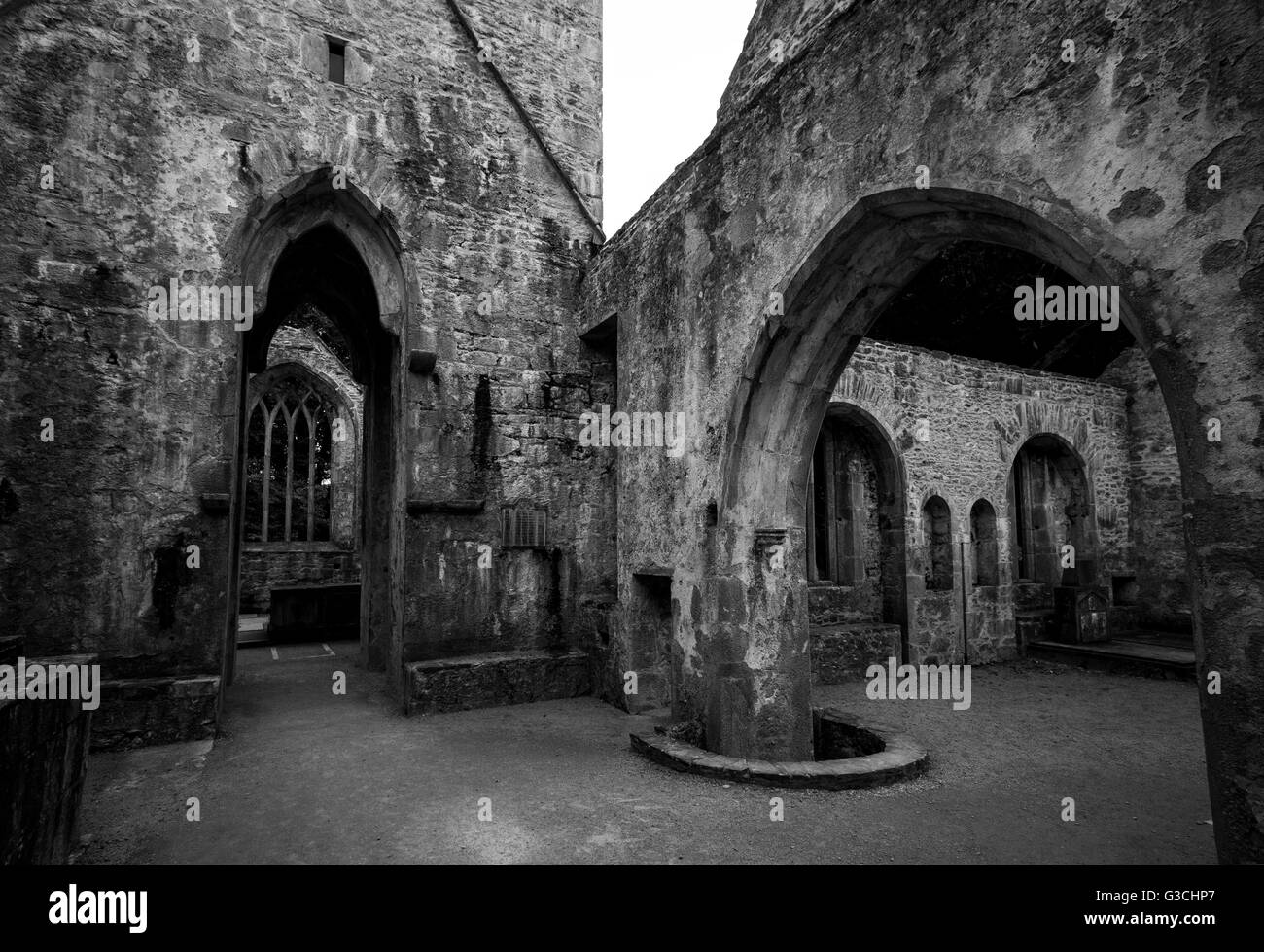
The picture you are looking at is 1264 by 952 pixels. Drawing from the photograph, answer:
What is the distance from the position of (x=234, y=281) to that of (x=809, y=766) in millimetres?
5912

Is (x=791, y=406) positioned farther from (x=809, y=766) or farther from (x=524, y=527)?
(x=524, y=527)

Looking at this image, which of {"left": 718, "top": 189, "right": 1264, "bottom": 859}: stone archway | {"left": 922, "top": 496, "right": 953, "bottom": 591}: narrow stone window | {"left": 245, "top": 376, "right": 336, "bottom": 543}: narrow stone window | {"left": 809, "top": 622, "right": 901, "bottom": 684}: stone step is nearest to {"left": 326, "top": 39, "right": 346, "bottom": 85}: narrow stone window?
{"left": 718, "top": 189, "right": 1264, "bottom": 859}: stone archway

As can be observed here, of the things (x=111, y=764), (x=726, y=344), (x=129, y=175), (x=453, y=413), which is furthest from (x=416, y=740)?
(x=129, y=175)

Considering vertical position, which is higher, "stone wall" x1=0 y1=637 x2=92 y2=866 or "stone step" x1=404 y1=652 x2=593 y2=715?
"stone wall" x1=0 y1=637 x2=92 y2=866

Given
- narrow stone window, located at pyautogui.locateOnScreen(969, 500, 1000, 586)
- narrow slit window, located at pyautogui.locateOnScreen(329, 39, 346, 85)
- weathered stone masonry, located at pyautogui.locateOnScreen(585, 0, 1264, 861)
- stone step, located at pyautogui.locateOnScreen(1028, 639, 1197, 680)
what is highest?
narrow slit window, located at pyautogui.locateOnScreen(329, 39, 346, 85)

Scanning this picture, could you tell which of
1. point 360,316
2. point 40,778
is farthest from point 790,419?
point 360,316

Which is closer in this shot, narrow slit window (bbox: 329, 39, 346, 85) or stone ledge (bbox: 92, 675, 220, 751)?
stone ledge (bbox: 92, 675, 220, 751)

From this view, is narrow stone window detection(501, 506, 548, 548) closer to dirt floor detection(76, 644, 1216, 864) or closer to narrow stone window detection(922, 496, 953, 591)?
dirt floor detection(76, 644, 1216, 864)

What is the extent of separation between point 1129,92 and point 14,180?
23.8ft

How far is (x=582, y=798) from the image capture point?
14.3 feet

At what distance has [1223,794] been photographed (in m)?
2.55

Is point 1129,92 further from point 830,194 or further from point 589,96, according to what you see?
point 589,96

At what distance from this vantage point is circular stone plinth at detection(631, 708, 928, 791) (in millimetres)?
4465

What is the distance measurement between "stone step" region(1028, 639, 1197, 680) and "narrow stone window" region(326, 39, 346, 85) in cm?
1105
